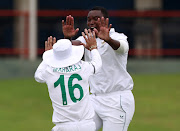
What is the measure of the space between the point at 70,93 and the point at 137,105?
314 inches

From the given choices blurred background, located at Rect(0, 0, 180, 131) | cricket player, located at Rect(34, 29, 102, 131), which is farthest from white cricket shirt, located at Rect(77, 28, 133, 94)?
blurred background, located at Rect(0, 0, 180, 131)

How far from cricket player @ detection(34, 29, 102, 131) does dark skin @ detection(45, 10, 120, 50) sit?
0.44 meters

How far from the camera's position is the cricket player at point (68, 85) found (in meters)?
6.16

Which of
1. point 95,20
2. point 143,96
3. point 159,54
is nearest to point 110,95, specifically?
point 95,20

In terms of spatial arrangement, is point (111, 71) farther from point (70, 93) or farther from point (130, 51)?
point (130, 51)

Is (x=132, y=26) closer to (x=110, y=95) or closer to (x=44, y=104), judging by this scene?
(x=44, y=104)

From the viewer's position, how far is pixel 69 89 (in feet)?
20.2

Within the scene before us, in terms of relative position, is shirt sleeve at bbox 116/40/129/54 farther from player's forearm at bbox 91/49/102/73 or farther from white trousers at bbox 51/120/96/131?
white trousers at bbox 51/120/96/131

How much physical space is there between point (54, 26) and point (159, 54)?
12.1 feet

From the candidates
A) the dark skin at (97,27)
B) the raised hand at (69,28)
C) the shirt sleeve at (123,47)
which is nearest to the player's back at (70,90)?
the dark skin at (97,27)

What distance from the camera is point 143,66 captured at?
61.9ft

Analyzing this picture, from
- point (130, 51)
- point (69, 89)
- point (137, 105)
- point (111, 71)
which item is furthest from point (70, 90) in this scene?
point (130, 51)

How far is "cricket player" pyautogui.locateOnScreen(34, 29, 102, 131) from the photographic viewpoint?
616 cm

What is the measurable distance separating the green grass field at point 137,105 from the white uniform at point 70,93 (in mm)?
5036
